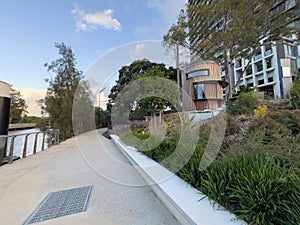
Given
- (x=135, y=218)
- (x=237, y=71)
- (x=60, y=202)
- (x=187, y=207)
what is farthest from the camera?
(x=237, y=71)

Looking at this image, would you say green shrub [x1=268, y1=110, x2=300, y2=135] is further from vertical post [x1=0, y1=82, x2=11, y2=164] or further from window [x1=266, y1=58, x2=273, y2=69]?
window [x1=266, y1=58, x2=273, y2=69]

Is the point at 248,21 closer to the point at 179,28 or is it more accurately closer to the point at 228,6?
the point at 228,6

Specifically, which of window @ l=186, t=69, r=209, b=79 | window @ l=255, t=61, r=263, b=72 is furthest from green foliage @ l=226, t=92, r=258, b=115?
window @ l=255, t=61, r=263, b=72

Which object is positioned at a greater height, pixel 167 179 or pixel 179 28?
pixel 179 28

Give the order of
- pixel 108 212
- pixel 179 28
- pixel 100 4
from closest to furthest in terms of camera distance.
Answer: pixel 108 212 → pixel 100 4 → pixel 179 28

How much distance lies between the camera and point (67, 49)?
1084cm

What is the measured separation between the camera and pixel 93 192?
2375 millimetres

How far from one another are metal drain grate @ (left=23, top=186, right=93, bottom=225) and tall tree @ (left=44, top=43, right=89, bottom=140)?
7.78m

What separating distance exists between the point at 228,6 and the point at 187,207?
32.8 feet

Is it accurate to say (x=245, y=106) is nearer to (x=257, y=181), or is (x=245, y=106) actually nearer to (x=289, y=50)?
(x=257, y=181)

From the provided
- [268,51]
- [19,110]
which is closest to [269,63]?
[268,51]

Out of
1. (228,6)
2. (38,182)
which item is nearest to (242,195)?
(38,182)

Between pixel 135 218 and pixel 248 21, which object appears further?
pixel 248 21

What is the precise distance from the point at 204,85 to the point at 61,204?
42.3ft
